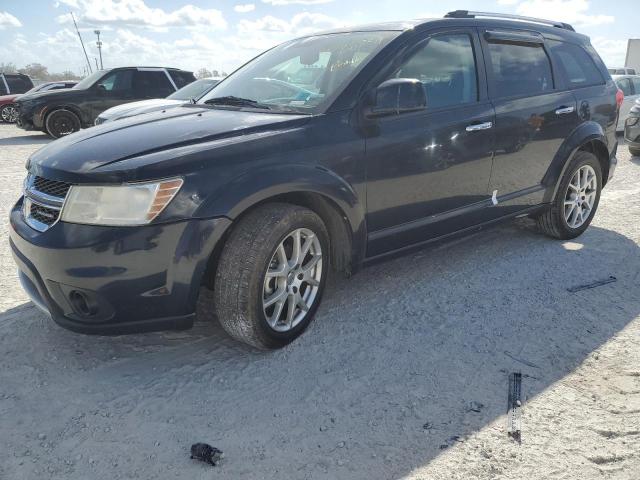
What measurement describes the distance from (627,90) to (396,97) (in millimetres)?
12206

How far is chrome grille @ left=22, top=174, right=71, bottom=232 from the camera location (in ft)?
8.31

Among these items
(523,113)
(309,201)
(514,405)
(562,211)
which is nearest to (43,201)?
(309,201)

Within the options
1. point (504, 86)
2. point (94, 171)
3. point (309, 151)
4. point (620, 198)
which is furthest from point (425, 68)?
point (620, 198)

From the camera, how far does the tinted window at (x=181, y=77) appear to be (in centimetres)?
1259

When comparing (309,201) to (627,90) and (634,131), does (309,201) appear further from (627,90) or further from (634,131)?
(627,90)

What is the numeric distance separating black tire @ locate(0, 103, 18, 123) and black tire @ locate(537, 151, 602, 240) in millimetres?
18405

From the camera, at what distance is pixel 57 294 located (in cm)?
254

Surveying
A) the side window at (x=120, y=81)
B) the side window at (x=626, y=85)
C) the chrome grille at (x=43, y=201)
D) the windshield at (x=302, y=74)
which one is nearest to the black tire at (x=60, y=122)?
the side window at (x=120, y=81)

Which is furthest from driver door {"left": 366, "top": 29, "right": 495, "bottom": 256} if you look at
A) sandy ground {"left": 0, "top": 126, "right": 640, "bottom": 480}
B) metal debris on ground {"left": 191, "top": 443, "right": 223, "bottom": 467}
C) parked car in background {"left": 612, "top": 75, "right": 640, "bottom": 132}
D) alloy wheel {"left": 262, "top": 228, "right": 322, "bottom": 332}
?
parked car in background {"left": 612, "top": 75, "right": 640, "bottom": 132}

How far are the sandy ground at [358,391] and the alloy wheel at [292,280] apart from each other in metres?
0.18

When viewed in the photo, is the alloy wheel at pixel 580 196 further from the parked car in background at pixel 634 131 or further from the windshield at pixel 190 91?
the windshield at pixel 190 91

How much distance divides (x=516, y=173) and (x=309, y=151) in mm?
2022

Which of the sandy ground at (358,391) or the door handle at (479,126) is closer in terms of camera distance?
the sandy ground at (358,391)

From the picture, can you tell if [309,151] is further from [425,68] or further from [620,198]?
[620,198]
